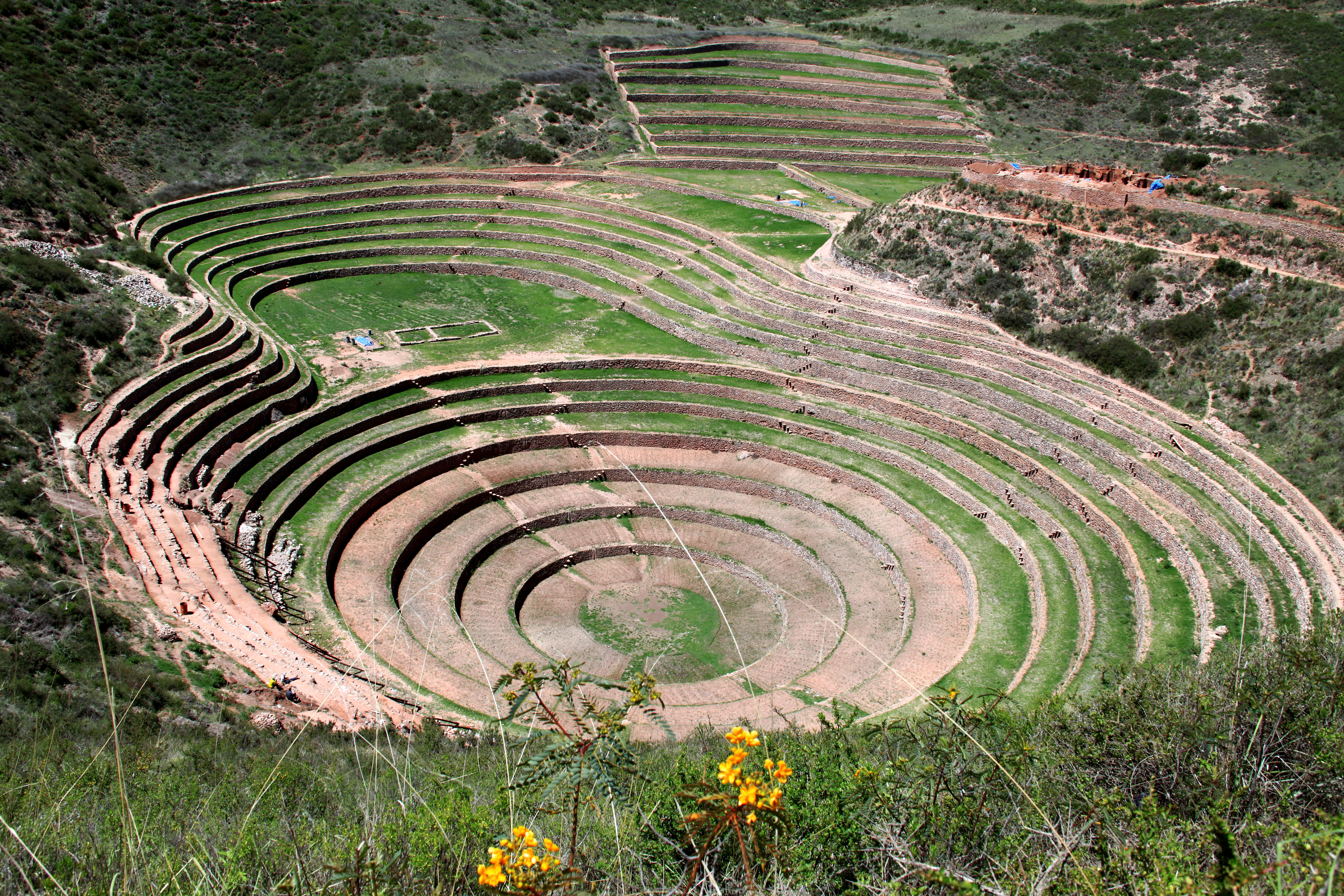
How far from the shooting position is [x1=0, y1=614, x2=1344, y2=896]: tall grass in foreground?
543 cm

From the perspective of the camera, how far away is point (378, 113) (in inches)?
1932

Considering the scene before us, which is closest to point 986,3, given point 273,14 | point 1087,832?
point 273,14

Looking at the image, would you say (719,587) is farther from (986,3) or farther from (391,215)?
(986,3)

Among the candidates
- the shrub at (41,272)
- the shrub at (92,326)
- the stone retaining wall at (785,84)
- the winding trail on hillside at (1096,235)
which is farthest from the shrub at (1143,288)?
the shrub at (41,272)

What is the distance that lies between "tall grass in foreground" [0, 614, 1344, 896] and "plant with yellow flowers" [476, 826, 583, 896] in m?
0.40

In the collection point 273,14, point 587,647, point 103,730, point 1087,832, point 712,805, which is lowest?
point 587,647

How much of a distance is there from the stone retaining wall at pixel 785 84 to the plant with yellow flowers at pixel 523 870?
5951 centimetres

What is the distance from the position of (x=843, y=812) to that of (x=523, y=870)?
11.4ft

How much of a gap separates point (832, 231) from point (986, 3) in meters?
44.9

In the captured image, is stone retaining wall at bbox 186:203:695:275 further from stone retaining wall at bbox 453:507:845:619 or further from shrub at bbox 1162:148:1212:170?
shrub at bbox 1162:148:1212:170

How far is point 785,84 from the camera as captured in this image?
58750mm

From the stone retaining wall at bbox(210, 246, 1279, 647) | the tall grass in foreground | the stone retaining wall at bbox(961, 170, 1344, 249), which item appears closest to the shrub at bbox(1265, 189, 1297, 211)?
the stone retaining wall at bbox(961, 170, 1344, 249)

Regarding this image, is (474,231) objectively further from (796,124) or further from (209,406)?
(796,124)

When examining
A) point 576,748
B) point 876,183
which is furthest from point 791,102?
point 576,748
